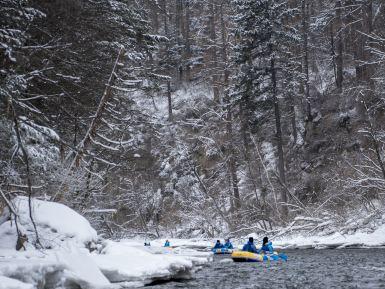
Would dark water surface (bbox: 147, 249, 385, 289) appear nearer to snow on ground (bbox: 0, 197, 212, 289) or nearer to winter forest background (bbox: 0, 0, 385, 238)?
snow on ground (bbox: 0, 197, 212, 289)

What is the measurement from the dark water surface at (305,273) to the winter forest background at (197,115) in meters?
3.48

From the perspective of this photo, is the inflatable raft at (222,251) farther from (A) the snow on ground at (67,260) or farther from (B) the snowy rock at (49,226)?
(B) the snowy rock at (49,226)

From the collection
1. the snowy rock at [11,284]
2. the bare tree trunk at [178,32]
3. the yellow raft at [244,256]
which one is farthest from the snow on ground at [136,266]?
the bare tree trunk at [178,32]

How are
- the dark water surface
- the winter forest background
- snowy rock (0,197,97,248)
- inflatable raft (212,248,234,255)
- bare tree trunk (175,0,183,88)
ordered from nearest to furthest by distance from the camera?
snowy rock (0,197,97,248)
the winter forest background
the dark water surface
inflatable raft (212,248,234,255)
bare tree trunk (175,0,183,88)

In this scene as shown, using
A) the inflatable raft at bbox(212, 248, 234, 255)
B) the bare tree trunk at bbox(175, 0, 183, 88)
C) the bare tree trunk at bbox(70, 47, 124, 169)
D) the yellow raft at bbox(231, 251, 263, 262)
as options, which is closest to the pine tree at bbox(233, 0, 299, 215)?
the inflatable raft at bbox(212, 248, 234, 255)

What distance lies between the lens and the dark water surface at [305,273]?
11.5 metres

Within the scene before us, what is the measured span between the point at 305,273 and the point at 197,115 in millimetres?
26520

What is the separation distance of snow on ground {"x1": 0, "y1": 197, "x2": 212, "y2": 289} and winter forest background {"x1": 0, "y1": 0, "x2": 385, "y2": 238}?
0.87 metres

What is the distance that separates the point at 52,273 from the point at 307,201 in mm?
20399

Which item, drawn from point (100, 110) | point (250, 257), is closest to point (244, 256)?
point (250, 257)

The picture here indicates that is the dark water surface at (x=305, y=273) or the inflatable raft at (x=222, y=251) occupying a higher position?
the dark water surface at (x=305, y=273)

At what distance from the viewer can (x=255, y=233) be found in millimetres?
25406

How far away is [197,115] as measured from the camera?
1542 inches

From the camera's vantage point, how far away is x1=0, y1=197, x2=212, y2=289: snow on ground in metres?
8.18
